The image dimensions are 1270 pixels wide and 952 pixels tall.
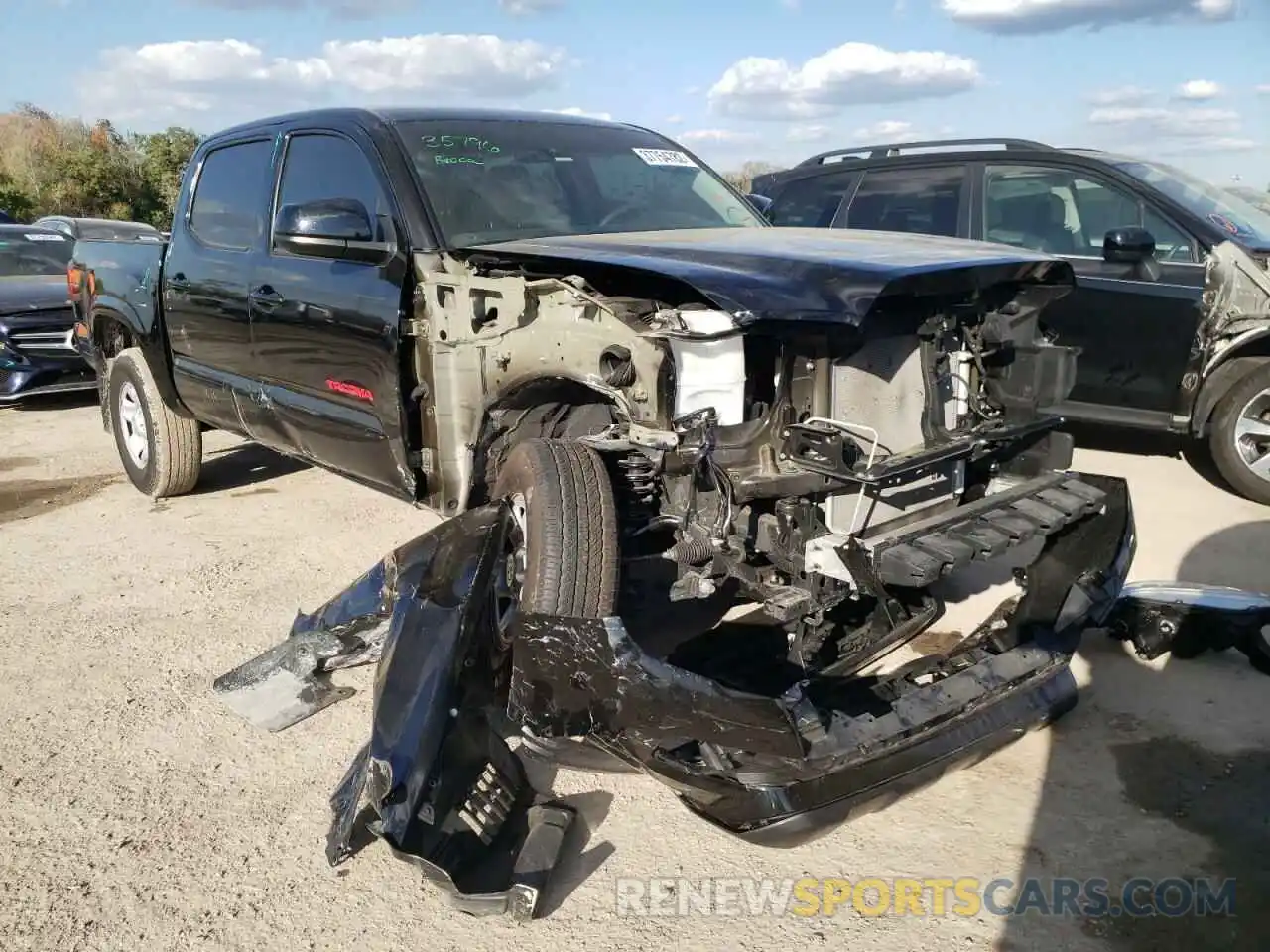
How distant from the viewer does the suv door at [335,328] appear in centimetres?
377

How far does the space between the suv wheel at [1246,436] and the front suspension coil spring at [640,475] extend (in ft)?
12.2

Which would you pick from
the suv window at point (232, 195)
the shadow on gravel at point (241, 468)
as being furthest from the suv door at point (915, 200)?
the shadow on gravel at point (241, 468)

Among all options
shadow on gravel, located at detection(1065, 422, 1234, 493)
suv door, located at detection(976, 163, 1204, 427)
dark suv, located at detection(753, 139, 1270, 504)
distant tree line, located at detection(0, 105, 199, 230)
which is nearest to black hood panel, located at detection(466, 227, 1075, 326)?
dark suv, located at detection(753, 139, 1270, 504)

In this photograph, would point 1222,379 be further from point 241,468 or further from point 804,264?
point 241,468

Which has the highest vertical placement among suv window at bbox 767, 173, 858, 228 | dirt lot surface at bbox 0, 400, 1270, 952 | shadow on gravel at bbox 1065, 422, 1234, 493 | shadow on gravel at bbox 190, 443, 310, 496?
suv window at bbox 767, 173, 858, 228

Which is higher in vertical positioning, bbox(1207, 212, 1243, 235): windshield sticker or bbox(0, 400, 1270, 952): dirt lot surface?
bbox(1207, 212, 1243, 235): windshield sticker

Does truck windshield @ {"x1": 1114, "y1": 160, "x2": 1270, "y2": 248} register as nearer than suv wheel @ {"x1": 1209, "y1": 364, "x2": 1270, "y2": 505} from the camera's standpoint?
No

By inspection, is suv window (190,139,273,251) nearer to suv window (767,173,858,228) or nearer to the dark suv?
the dark suv

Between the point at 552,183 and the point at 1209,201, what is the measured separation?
4069mm

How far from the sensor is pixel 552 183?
13.3 feet

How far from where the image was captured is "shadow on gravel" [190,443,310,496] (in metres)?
6.27

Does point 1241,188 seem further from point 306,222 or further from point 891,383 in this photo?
point 306,222

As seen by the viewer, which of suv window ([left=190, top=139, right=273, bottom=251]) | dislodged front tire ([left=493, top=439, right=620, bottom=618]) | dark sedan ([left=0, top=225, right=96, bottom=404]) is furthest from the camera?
dark sedan ([left=0, top=225, right=96, bottom=404])
